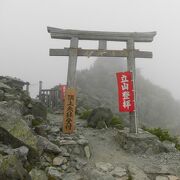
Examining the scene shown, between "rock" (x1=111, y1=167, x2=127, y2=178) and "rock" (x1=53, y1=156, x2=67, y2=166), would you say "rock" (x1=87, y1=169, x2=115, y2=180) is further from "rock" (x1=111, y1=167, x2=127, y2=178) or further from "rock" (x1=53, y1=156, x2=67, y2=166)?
"rock" (x1=53, y1=156, x2=67, y2=166)

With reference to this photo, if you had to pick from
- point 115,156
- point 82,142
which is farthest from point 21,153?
point 115,156

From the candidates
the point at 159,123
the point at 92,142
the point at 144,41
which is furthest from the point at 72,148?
the point at 159,123

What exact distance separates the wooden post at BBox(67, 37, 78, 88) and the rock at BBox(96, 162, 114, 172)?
3.59 meters

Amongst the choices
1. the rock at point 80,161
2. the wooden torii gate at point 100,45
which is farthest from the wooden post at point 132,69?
the rock at point 80,161

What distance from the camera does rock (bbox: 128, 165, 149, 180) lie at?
949 centimetres

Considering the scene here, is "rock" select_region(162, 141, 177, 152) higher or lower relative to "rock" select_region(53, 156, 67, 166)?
higher

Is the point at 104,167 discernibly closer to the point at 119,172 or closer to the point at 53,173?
the point at 119,172

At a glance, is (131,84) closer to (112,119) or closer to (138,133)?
(138,133)

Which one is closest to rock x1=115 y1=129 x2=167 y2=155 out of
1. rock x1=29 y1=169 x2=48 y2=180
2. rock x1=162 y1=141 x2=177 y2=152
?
rock x1=162 y1=141 x2=177 y2=152

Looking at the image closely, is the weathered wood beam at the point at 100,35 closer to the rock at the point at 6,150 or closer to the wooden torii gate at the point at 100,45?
the wooden torii gate at the point at 100,45

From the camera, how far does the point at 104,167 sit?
10031 mm

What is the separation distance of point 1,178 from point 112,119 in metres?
8.86

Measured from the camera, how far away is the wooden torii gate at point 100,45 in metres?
12.8

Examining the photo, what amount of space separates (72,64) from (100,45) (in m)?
1.47
